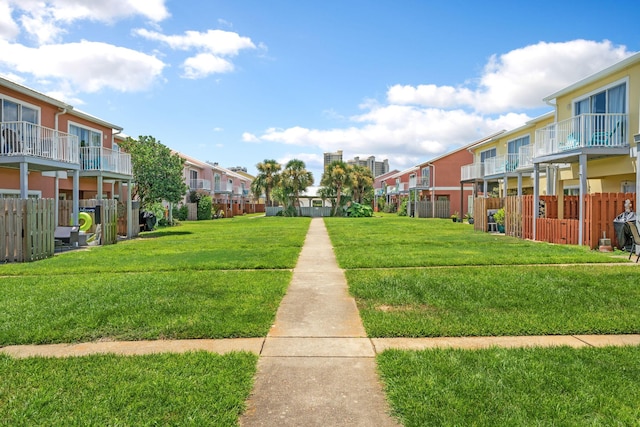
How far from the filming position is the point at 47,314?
20.9 feet

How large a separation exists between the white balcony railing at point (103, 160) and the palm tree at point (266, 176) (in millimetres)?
31791

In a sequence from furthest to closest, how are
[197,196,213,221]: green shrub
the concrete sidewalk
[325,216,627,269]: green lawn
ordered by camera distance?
[197,196,213,221]: green shrub → [325,216,627,269]: green lawn → the concrete sidewalk

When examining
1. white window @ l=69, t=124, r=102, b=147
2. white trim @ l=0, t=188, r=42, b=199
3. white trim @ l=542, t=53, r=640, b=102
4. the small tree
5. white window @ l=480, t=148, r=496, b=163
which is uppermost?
white trim @ l=542, t=53, r=640, b=102

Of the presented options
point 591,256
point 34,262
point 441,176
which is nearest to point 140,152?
point 34,262

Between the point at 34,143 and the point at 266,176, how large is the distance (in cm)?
3900

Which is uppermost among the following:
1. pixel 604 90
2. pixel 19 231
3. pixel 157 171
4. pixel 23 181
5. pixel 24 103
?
pixel 604 90

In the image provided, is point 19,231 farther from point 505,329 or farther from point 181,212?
point 181,212

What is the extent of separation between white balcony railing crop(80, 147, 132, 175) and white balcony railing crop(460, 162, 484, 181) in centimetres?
2591

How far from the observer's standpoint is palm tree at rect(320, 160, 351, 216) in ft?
167

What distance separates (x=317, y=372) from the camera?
4.31 meters

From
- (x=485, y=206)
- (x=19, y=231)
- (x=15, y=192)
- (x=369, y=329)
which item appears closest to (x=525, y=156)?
(x=485, y=206)

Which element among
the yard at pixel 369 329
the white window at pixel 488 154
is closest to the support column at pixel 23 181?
the yard at pixel 369 329

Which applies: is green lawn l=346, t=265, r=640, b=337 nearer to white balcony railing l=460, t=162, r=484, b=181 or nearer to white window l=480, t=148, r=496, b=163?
white balcony railing l=460, t=162, r=484, b=181

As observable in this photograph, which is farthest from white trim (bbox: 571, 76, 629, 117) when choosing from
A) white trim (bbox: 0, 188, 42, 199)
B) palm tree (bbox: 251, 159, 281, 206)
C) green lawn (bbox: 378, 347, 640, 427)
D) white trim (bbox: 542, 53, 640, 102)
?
palm tree (bbox: 251, 159, 281, 206)
